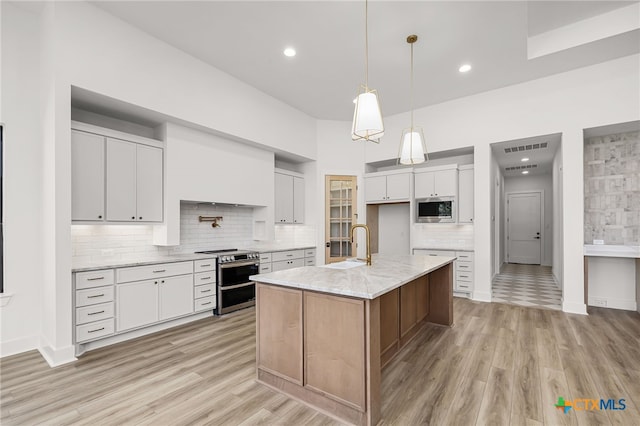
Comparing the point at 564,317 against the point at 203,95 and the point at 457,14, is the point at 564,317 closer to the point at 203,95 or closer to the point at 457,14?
the point at 457,14

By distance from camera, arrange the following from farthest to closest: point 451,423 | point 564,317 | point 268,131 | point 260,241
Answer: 1. point 260,241
2. point 268,131
3. point 564,317
4. point 451,423

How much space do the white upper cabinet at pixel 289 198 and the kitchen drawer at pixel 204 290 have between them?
1.86 metres

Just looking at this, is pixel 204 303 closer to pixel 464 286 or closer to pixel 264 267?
pixel 264 267

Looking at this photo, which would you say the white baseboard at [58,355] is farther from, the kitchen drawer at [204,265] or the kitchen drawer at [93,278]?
the kitchen drawer at [204,265]

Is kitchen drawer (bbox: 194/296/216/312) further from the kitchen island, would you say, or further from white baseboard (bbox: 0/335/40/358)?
the kitchen island

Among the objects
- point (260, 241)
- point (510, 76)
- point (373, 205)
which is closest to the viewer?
point (510, 76)

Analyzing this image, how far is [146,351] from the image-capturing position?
3.14 m

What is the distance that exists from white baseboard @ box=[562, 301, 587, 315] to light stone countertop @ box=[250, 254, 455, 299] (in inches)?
115

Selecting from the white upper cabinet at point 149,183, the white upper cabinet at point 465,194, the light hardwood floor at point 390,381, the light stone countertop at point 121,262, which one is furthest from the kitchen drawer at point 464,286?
the white upper cabinet at point 149,183

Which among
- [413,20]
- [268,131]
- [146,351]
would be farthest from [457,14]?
[146,351]

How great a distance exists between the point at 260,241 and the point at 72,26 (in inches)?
153

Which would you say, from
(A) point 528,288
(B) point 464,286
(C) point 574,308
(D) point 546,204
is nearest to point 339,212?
(B) point 464,286

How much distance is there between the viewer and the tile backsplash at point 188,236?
360cm

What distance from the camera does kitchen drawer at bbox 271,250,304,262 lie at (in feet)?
17.2
